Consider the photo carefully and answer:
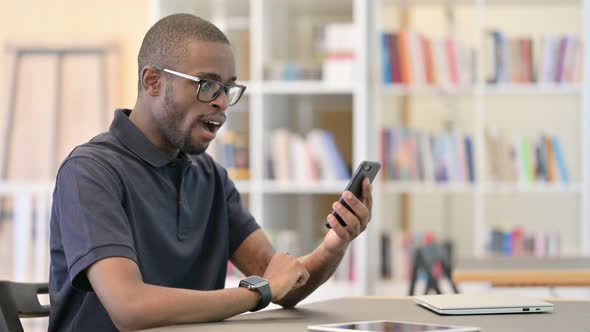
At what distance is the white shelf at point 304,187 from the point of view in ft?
14.2

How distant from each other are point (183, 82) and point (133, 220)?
0.31 m

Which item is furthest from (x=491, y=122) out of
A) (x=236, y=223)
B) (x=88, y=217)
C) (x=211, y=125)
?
(x=88, y=217)

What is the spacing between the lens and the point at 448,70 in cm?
445

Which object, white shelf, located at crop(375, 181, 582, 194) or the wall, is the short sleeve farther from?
the wall

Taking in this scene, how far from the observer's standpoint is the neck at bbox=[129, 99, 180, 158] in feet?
6.94

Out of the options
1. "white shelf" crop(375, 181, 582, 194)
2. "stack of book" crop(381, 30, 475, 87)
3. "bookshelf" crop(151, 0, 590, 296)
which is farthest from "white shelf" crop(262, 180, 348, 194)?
"stack of book" crop(381, 30, 475, 87)

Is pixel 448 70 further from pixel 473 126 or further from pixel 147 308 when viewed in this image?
pixel 147 308

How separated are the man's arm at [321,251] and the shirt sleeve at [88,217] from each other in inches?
14.8

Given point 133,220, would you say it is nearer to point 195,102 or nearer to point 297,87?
point 195,102

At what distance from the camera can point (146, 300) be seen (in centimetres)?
173

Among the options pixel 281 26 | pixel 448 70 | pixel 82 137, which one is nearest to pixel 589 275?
pixel 448 70

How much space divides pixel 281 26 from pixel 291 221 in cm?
93

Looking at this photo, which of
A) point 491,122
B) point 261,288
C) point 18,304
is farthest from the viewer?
point 491,122

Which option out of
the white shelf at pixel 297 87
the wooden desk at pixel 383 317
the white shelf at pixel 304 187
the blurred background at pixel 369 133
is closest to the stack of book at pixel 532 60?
the blurred background at pixel 369 133
